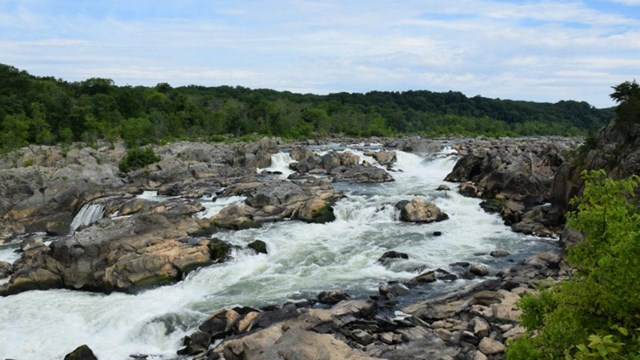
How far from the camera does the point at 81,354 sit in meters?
16.8

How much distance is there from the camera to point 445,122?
144500 mm

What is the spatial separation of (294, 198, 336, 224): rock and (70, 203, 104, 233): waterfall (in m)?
15.0

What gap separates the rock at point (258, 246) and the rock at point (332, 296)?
6.86 meters

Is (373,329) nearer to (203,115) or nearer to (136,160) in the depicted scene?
(136,160)

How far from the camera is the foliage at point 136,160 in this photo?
53125mm

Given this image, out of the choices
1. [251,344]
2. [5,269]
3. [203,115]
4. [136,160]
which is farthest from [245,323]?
[203,115]

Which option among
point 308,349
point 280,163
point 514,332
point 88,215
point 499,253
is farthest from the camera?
point 280,163

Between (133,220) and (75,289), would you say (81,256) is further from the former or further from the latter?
(133,220)

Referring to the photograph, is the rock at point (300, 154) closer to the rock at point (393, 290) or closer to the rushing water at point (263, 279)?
the rushing water at point (263, 279)

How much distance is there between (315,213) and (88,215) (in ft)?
56.9

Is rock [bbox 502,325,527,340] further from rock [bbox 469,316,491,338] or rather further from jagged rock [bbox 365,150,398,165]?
jagged rock [bbox 365,150,398,165]

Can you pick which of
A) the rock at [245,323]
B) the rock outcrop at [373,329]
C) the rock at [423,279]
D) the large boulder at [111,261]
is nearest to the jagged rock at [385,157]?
the large boulder at [111,261]

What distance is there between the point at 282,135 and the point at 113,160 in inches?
1917

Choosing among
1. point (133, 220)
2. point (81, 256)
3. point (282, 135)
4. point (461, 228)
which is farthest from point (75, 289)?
point (282, 135)
